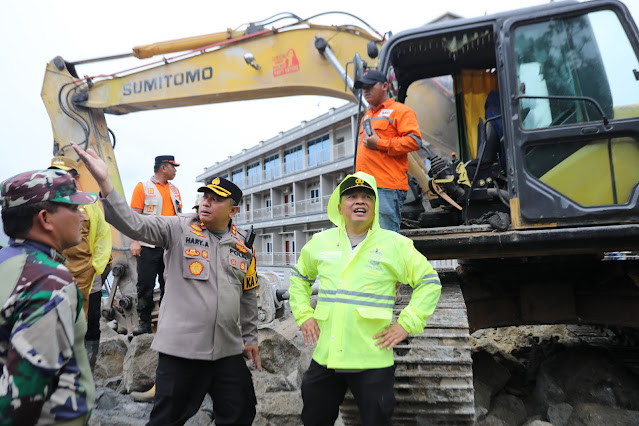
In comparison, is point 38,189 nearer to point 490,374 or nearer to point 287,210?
point 490,374

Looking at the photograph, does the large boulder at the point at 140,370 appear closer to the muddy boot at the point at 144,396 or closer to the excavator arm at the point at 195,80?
the muddy boot at the point at 144,396

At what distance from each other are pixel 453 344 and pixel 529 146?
5.12 feet

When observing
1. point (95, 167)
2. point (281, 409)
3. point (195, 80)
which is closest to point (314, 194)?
point (195, 80)

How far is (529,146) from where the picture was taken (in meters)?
3.24

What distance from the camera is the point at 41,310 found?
1402 mm

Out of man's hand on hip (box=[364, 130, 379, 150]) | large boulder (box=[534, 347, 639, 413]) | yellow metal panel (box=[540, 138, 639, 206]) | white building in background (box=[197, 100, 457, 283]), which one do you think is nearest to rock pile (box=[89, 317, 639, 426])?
large boulder (box=[534, 347, 639, 413])

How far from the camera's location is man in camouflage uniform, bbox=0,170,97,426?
4.43 feet

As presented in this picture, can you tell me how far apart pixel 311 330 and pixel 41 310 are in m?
1.29

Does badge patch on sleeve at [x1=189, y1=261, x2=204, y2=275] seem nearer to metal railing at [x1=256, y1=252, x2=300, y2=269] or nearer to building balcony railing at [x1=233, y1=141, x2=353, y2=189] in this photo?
building balcony railing at [x1=233, y1=141, x2=353, y2=189]

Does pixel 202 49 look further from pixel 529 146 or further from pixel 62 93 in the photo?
pixel 529 146

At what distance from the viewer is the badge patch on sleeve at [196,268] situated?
2549 mm

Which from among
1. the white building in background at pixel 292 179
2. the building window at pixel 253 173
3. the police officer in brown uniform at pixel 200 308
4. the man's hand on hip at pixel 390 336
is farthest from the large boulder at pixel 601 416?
the building window at pixel 253 173

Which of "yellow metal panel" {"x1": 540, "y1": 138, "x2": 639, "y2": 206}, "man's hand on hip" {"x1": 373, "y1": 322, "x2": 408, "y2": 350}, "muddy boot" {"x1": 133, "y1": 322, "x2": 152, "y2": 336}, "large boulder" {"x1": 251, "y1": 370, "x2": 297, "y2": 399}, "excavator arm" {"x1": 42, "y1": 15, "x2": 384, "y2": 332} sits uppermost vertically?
"excavator arm" {"x1": 42, "y1": 15, "x2": 384, "y2": 332}

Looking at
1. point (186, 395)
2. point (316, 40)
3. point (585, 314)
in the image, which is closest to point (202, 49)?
point (316, 40)
